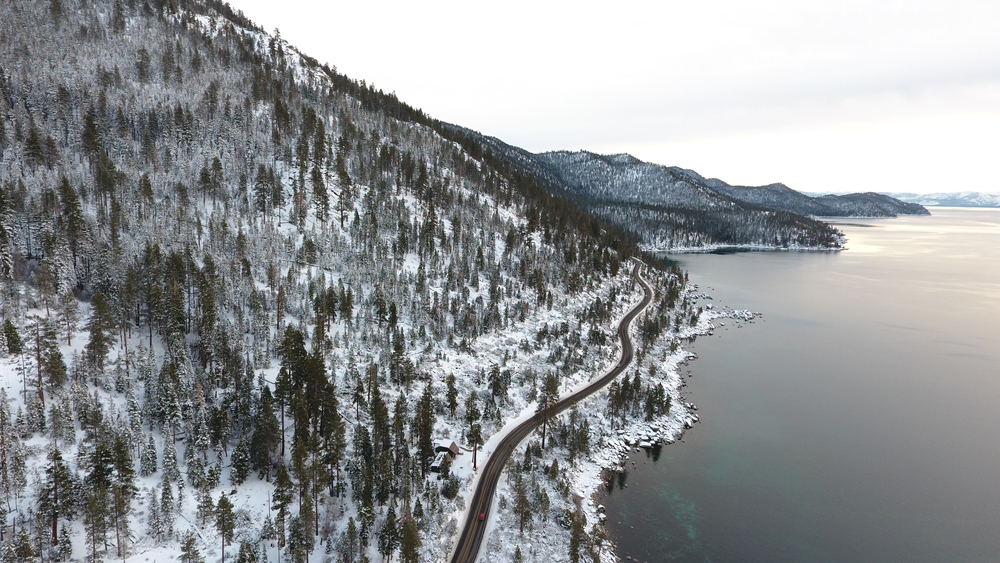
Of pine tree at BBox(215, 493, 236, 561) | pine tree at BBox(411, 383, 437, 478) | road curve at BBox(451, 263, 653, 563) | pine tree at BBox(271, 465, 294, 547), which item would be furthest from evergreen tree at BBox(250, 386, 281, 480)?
road curve at BBox(451, 263, 653, 563)

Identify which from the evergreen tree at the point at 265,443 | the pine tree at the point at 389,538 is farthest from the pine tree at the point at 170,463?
the pine tree at the point at 389,538

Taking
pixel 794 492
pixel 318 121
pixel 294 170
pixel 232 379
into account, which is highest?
pixel 318 121

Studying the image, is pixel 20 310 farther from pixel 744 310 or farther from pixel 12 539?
pixel 744 310

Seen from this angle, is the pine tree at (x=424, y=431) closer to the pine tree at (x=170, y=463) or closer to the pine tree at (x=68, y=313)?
the pine tree at (x=170, y=463)

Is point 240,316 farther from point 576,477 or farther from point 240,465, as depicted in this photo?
point 576,477

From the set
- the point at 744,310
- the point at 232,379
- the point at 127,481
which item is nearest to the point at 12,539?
the point at 127,481

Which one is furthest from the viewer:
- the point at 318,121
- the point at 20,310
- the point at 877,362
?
the point at 318,121

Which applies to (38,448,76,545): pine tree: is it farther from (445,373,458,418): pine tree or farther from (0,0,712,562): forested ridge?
(445,373,458,418): pine tree
